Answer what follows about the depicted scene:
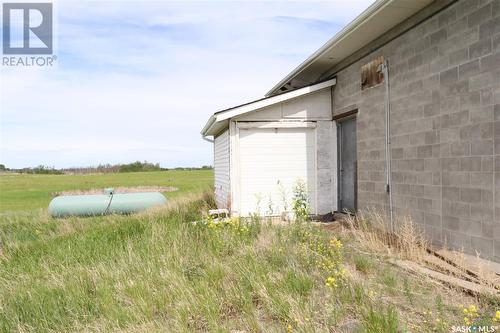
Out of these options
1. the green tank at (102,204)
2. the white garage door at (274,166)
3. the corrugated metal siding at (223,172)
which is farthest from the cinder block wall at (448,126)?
the green tank at (102,204)

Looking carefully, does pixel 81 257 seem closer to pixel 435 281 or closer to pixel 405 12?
pixel 435 281

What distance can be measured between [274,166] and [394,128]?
3.84m

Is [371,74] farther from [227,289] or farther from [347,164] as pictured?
[227,289]

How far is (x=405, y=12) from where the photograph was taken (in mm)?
8305

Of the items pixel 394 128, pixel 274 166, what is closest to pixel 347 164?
pixel 274 166

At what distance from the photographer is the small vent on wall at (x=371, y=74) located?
32.0 ft

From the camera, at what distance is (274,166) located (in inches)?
481

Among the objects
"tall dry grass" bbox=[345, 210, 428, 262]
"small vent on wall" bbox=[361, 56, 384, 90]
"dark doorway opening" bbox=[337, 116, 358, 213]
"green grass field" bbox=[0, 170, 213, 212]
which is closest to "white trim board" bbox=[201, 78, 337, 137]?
"dark doorway opening" bbox=[337, 116, 358, 213]

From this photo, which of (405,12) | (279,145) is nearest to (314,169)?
(279,145)

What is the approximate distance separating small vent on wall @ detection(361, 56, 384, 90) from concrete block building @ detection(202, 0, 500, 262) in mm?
46

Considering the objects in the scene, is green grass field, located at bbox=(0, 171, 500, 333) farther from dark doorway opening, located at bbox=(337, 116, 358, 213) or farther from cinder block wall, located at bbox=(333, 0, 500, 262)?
dark doorway opening, located at bbox=(337, 116, 358, 213)

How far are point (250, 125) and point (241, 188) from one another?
1.69 metres

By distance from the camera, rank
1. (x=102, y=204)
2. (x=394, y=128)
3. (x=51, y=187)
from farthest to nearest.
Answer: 1. (x=51, y=187)
2. (x=102, y=204)
3. (x=394, y=128)

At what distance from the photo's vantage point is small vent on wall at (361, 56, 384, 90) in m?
9.74
